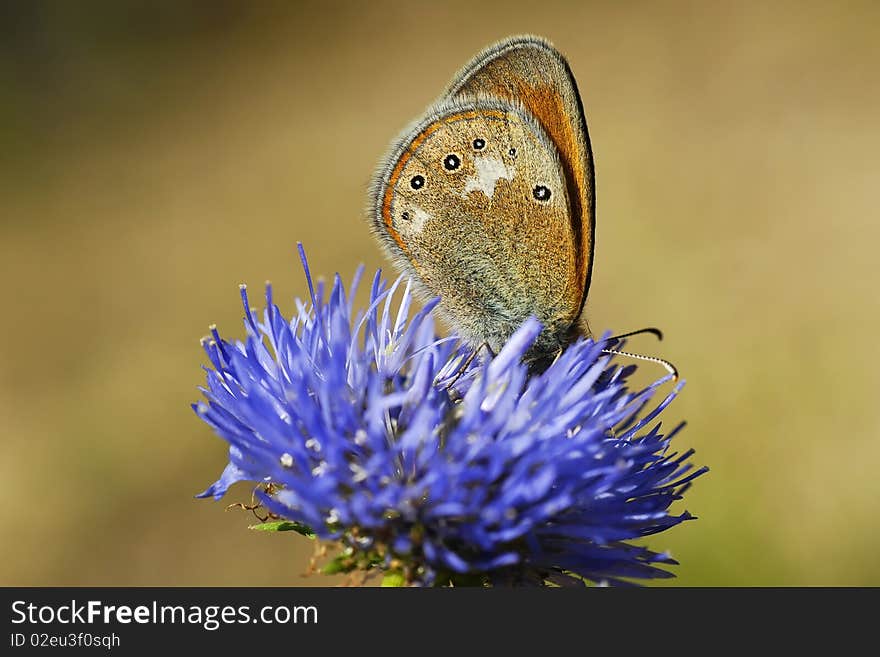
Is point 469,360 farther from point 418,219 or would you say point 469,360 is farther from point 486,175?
point 486,175

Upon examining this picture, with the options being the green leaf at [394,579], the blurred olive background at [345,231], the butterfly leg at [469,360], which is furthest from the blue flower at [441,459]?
the blurred olive background at [345,231]

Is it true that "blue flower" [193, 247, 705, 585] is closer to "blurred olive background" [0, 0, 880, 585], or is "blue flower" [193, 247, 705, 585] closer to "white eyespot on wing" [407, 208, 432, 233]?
"white eyespot on wing" [407, 208, 432, 233]

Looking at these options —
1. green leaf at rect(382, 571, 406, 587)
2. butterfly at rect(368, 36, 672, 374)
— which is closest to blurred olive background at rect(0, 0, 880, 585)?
butterfly at rect(368, 36, 672, 374)

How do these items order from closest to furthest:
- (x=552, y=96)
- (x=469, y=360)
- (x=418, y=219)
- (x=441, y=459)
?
(x=441, y=459)
(x=469, y=360)
(x=552, y=96)
(x=418, y=219)

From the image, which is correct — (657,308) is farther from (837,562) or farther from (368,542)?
(368,542)

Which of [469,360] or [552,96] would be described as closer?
[469,360]

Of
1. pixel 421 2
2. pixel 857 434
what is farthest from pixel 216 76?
pixel 857 434

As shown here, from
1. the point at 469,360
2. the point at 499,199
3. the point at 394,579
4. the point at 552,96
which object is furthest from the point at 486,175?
the point at 394,579

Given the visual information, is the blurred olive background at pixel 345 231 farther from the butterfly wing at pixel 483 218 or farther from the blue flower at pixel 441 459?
the blue flower at pixel 441 459
